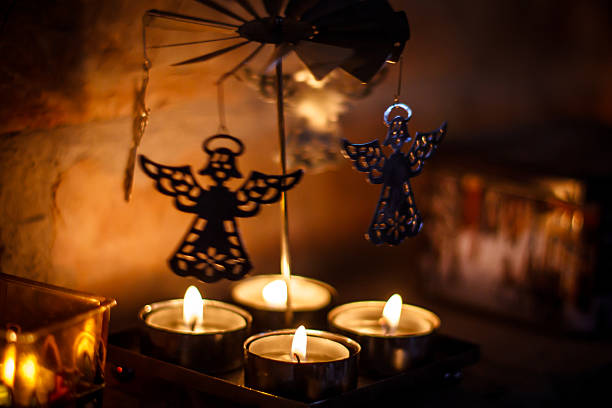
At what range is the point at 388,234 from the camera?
844mm

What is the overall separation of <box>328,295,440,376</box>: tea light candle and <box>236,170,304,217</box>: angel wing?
22 cm

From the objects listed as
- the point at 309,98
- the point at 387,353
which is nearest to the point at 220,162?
the point at 387,353

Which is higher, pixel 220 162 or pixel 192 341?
pixel 220 162

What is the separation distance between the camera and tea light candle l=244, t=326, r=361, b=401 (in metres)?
0.79

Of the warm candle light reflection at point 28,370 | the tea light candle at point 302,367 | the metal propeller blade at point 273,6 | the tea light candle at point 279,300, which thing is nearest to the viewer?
the warm candle light reflection at point 28,370

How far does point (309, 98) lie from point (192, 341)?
0.50 meters

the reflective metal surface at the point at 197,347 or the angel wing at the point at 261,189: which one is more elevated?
the angel wing at the point at 261,189

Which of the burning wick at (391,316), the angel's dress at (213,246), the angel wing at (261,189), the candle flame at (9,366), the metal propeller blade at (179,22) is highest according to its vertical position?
the metal propeller blade at (179,22)

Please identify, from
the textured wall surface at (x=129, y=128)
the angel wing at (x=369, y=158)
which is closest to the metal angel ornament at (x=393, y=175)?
the angel wing at (x=369, y=158)

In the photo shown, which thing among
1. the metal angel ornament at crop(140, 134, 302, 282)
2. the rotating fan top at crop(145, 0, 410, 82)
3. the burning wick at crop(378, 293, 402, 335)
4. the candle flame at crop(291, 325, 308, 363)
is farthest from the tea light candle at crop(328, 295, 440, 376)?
the rotating fan top at crop(145, 0, 410, 82)

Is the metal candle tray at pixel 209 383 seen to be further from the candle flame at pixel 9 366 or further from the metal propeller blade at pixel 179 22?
the metal propeller blade at pixel 179 22

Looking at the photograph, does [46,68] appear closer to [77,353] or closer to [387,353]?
[77,353]

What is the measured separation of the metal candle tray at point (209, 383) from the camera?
2.68ft

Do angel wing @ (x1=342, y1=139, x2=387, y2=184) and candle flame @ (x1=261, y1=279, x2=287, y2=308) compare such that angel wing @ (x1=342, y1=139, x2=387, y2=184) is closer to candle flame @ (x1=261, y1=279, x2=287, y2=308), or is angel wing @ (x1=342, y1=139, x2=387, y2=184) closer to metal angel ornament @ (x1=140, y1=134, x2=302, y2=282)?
metal angel ornament @ (x1=140, y1=134, x2=302, y2=282)
